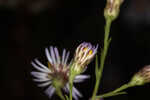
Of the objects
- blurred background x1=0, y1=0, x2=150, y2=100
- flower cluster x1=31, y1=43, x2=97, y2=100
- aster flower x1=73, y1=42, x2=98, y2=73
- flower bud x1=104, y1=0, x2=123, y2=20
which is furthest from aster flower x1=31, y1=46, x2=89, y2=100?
blurred background x1=0, y1=0, x2=150, y2=100

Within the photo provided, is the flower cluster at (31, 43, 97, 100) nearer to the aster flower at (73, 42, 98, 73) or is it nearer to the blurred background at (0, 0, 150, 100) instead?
the aster flower at (73, 42, 98, 73)

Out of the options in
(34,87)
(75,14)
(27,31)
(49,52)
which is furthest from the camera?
(75,14)

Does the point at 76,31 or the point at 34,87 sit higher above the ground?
the point at 76,31

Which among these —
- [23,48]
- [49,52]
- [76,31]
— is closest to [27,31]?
[23,48]

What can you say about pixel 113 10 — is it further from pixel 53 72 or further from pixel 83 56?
pixel 53 72

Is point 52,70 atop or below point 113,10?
below

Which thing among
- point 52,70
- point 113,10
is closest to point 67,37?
point 52,70

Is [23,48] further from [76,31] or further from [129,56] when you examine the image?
[129,56]
